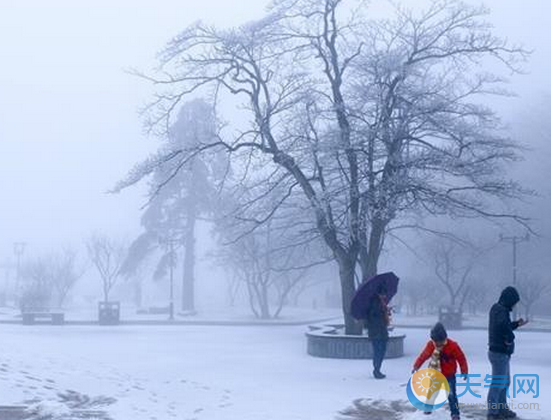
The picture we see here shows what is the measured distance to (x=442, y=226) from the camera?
203 ft

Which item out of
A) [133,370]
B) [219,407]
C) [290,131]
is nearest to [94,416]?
[219,407]

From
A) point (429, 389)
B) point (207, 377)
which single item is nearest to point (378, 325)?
point (207, 377)

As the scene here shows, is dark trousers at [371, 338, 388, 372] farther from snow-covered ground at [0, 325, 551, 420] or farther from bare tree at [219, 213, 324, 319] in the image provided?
bare tree at [219, 213, 324, 319]

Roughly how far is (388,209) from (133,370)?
742 centimetres

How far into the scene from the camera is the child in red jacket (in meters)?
9.95

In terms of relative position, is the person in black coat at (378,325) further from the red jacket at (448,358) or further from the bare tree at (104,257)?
the bare tree at (104,257)

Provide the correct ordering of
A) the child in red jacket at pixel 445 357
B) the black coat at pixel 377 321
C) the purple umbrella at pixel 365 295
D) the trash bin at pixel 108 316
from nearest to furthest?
the child in red jacket at pixel 445 357, the black coat at pixel 377 321, the purple umbrella at pixel 365 295, the trash bin at pixel 108 316

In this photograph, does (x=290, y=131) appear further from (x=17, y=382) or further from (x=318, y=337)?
(x=17, y=382)

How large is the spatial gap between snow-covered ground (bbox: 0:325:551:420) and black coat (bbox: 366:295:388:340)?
2.78ft

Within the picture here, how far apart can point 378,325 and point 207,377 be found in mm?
3415

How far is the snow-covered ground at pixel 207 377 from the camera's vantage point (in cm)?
1168

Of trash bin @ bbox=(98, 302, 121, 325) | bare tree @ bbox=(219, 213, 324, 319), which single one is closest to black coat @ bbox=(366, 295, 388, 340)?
trash bin @ bbox=(98, 302, 121, 325)

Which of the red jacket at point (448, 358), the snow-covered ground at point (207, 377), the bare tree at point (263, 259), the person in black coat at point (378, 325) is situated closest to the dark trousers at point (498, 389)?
the red jacket at point (448, 358)

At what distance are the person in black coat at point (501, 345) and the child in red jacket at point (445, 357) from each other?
17.6 inches
